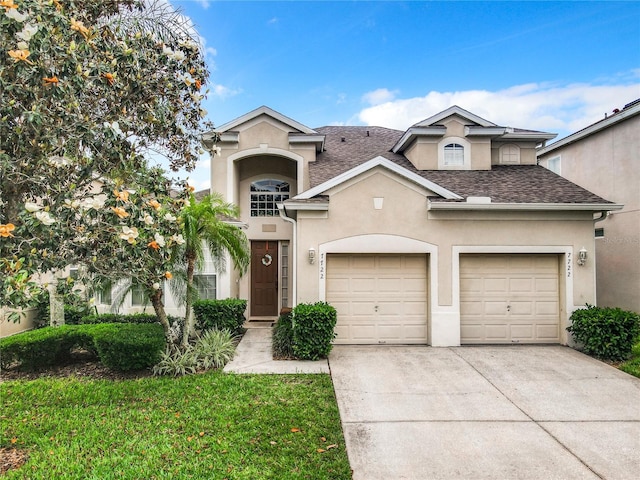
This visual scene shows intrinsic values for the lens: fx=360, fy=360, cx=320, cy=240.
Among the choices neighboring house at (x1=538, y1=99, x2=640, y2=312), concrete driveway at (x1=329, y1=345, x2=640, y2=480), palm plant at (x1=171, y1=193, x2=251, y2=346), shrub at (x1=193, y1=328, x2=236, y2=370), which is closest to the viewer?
concrete driveway at (x1=329, y1=345, x2=640, y2=480)

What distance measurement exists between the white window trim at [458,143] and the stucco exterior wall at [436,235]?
2.81 meters

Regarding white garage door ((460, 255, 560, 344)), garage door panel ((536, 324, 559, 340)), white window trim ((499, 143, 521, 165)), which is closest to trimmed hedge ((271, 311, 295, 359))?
white garage door ((460, 255, 560, 344))

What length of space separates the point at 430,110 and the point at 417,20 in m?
7.69

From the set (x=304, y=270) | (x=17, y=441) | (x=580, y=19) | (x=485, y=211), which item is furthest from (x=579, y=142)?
(x=17, y=441)

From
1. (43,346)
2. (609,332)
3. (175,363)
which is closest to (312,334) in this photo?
(175,363)

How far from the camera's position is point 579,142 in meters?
13.0

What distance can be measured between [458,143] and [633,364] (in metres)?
7.37

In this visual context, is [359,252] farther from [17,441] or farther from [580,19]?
[580,19]

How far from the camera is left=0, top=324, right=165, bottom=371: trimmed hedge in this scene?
7.17 meters

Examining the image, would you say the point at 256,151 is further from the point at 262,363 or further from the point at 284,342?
the point at 262,363

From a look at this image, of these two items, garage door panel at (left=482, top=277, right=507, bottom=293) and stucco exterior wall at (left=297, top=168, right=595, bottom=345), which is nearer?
stucco exterior wall at (left=297, top=168, right=595, bottom=345)

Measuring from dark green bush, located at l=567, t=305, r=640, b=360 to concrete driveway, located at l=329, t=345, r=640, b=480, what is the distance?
0.44 m

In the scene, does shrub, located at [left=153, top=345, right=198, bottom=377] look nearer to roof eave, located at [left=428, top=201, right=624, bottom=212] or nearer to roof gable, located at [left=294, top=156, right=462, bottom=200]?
roof gable, located at [left=294, top=156, right=462, bottom=200]

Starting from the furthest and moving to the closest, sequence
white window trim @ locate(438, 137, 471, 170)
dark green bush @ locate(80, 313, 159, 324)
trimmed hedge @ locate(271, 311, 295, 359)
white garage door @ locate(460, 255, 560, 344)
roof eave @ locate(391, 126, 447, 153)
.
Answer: white window trim @ locate(438, 137, 471, 170) < roof eave @ locate(391, 126, 447, 153) < dark green bush @ locate(80, 313, 159, 324) < white garage door @ locate(460, 255, 560, 344) < trimmed hedge @ locate(271, 311, 295, 359)
